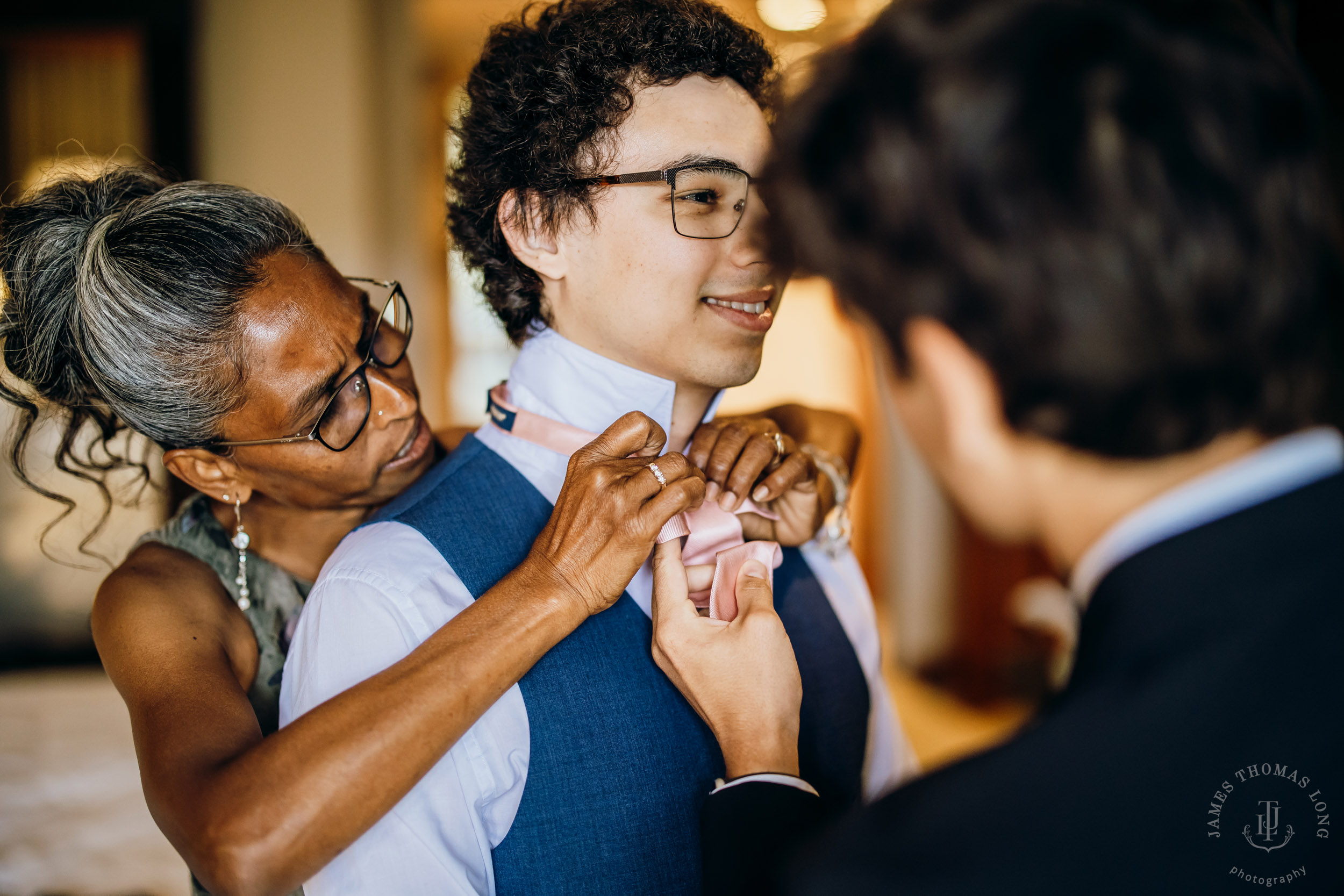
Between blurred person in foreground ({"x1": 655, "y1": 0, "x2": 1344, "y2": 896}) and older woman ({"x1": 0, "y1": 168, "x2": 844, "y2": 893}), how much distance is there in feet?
1.42

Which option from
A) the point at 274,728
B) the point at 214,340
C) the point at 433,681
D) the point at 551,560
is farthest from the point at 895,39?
the point at 274,728

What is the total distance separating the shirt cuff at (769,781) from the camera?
3.12ft

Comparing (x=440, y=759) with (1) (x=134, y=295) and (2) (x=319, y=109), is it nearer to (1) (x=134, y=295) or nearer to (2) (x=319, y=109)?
(1) (x=134, y=295)

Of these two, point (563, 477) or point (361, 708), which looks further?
point (563, 477)

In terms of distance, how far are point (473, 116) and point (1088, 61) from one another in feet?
3.29

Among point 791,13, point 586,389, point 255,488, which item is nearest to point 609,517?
point 586,389

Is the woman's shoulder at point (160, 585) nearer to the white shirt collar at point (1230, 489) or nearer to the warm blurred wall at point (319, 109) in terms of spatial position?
the white shirt collar at point (1230, 489)

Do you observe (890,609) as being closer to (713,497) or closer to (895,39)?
(713,497)

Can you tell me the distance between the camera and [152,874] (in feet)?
8.11

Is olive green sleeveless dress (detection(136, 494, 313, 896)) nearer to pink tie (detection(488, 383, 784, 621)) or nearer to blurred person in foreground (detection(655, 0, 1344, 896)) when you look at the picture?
Result: pink tie (detection(488, 383, 784, 621))

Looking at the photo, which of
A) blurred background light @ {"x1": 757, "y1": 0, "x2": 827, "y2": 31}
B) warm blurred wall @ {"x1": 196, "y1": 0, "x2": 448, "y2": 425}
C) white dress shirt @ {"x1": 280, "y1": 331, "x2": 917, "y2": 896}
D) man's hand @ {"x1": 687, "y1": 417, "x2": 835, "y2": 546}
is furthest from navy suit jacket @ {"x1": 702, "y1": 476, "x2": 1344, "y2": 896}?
warm blurred wall @ {"x1": 196, "y1": 0, "x2": 448, "y2": 425}

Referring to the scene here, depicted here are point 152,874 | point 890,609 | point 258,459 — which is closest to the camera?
point 258,459

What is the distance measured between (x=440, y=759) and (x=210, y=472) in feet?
2.21

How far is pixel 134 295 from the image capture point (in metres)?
1.17
